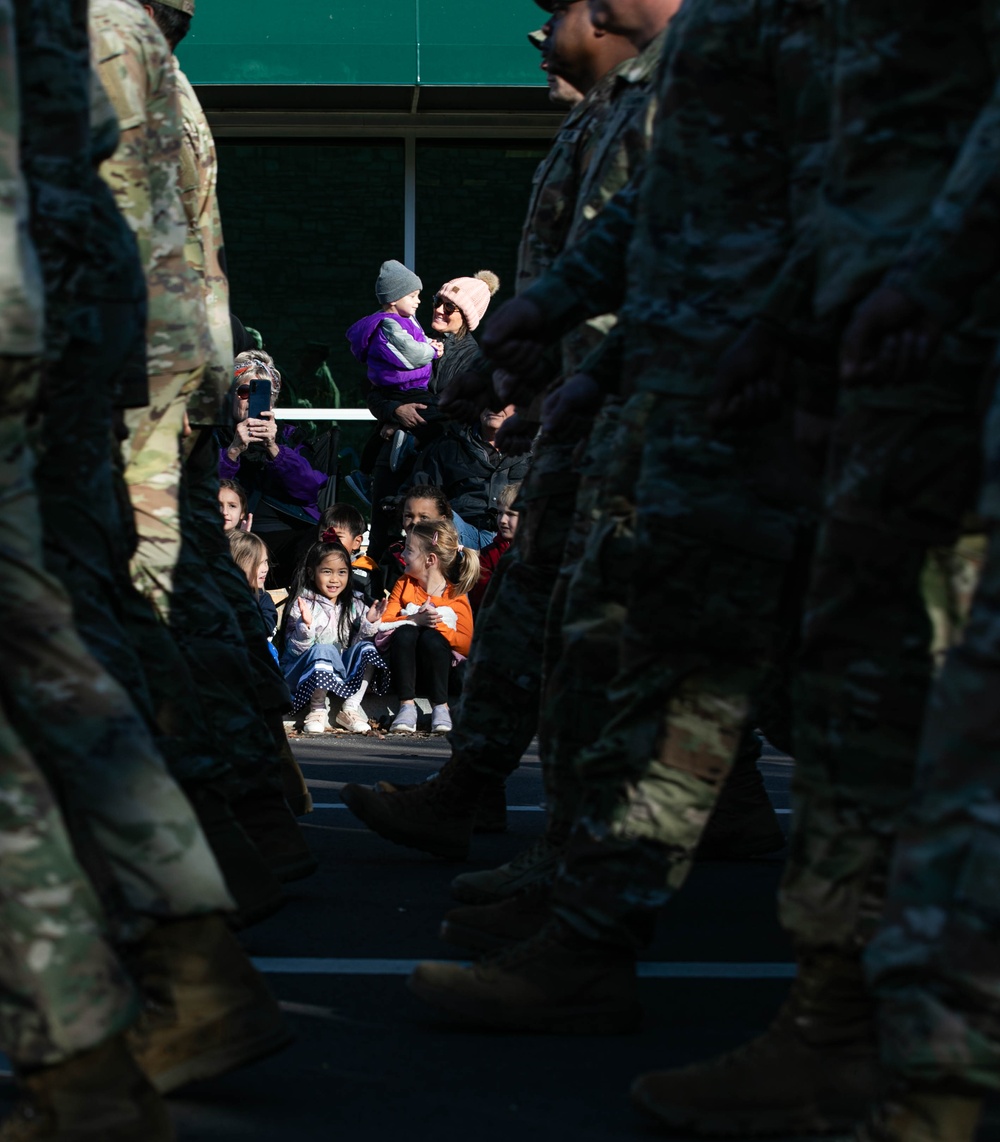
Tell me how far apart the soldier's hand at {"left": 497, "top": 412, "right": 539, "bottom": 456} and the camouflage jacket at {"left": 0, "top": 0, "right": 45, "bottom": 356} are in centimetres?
252

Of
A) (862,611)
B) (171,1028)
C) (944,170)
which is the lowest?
(171,1028)

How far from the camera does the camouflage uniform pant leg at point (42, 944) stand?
2090 millimetres

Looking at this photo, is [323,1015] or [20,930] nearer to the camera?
[20,930]

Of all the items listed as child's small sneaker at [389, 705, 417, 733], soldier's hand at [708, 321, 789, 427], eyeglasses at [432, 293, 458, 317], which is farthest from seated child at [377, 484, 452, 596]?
soldier's hand at [708, 321, 789, 427]

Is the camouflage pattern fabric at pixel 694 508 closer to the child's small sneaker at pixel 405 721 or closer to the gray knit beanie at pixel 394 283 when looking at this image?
the child's small sneaker at pixel 405 721

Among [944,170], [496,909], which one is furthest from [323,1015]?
[944,170]

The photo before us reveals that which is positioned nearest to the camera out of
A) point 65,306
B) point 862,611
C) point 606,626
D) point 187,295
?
point 862,611

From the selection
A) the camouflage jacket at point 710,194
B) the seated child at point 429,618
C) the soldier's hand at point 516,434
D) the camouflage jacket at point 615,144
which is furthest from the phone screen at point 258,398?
the camouflage jacket at point 710,194

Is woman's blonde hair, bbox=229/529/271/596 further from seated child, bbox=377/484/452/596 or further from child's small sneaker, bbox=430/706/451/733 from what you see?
child's small sneaker, bbox=430/706/451/733

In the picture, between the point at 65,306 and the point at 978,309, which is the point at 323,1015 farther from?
the point at 978,309

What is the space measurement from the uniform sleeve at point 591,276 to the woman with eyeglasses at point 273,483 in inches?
236

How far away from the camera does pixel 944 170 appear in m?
2.39

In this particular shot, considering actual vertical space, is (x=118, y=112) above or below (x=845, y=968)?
above

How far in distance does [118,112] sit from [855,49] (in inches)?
71.2
